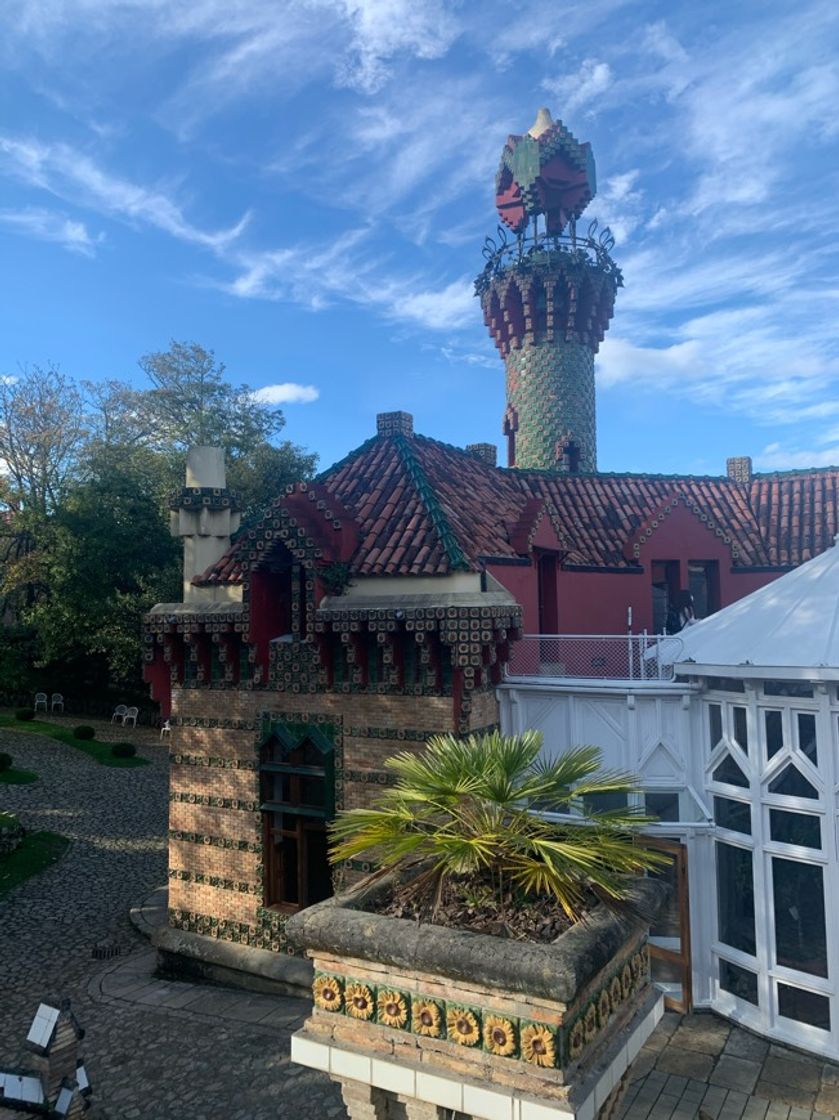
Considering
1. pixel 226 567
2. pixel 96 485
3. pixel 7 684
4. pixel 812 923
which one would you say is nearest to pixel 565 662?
pixel 812 923

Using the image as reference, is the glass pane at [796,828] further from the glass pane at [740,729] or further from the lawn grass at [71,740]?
the lawn grass at [71,740]

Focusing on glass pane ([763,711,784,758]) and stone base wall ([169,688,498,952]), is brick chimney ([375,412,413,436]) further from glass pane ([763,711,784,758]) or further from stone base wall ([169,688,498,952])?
glass pane ([763,711,784,758])

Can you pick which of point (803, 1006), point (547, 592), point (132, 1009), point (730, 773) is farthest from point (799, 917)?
point (132, 1009)

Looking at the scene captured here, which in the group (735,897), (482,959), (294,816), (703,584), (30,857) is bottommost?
(30,857)

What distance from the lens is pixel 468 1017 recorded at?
15.1 feet

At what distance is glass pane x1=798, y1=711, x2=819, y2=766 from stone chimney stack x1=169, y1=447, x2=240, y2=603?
30.9 feet

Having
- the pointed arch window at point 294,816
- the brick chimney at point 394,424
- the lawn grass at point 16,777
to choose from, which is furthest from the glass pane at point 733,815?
the lawn grass at point 16,777

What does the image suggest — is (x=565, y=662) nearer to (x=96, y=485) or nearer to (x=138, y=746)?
(x=138, y=746)

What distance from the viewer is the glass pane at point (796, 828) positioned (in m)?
8.92

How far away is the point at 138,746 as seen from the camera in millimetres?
31312

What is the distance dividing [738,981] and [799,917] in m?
1.37

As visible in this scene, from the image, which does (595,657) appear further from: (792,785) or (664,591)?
(664,591)

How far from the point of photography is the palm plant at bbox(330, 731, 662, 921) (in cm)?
528

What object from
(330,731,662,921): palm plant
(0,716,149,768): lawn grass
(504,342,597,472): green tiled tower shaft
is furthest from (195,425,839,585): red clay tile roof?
(0,716,149,768): lawn grass
